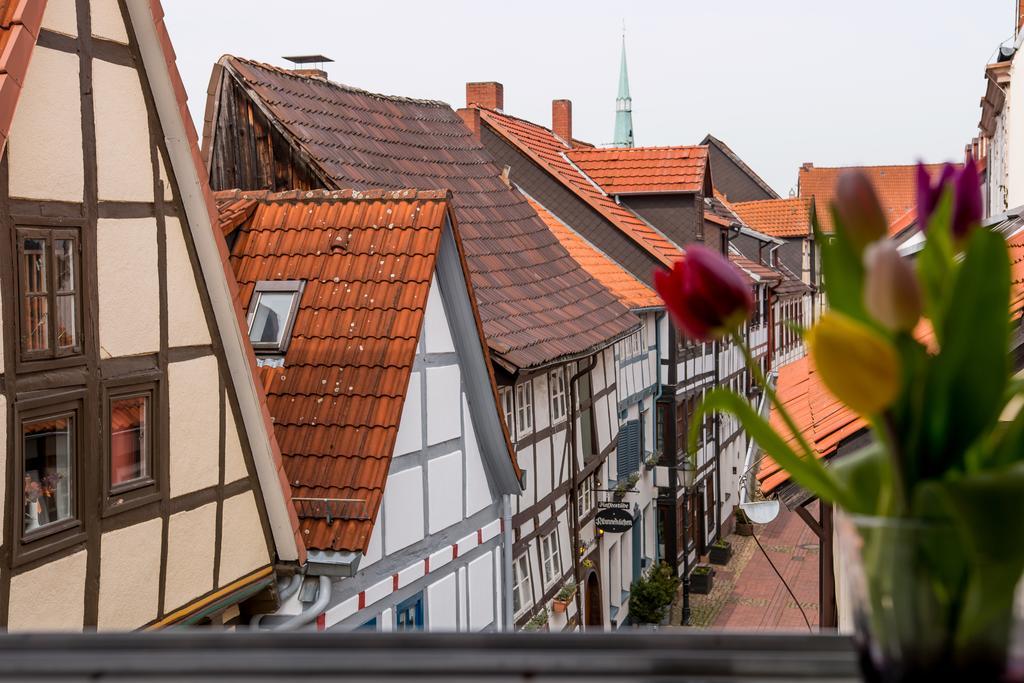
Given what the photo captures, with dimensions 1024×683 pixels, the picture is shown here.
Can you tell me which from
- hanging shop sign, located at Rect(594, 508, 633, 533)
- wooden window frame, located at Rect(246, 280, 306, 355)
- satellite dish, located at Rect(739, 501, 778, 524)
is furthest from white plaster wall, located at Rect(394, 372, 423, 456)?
hanging shop sign, located at Rect(594, 508, 633, 533)

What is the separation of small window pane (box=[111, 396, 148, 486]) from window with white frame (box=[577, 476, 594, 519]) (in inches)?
425

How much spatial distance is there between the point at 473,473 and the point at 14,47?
6701mm

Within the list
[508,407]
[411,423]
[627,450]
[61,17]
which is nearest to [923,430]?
[61,17]

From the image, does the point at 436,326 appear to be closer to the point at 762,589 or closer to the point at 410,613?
the point at 410,613

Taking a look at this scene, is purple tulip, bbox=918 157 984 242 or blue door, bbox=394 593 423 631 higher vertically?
purple tulip, bbox=918 157 984 242

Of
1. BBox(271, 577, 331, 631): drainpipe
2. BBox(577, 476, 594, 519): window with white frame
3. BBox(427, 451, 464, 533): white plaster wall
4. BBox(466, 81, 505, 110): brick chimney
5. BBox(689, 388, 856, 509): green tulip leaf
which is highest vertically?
BBox(466, 81, 505, 110): brick chimney

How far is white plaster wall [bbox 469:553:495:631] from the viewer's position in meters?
12.0

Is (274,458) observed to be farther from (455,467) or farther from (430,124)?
(430,124)

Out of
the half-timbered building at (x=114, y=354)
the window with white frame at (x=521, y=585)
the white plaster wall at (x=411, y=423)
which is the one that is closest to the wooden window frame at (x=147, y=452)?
the half-timbered building at (x=114, y=354)

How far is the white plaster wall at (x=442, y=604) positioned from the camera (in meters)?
11.0

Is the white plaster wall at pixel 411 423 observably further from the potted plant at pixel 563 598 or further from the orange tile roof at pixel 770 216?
the orange tile roof at pixel 770 216

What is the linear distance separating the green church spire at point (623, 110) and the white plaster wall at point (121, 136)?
229 ft

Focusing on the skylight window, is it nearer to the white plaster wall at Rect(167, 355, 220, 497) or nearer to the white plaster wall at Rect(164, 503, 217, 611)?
the white plaster wall at Rect(167, 355, 220, 497)

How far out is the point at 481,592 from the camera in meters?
12.3
